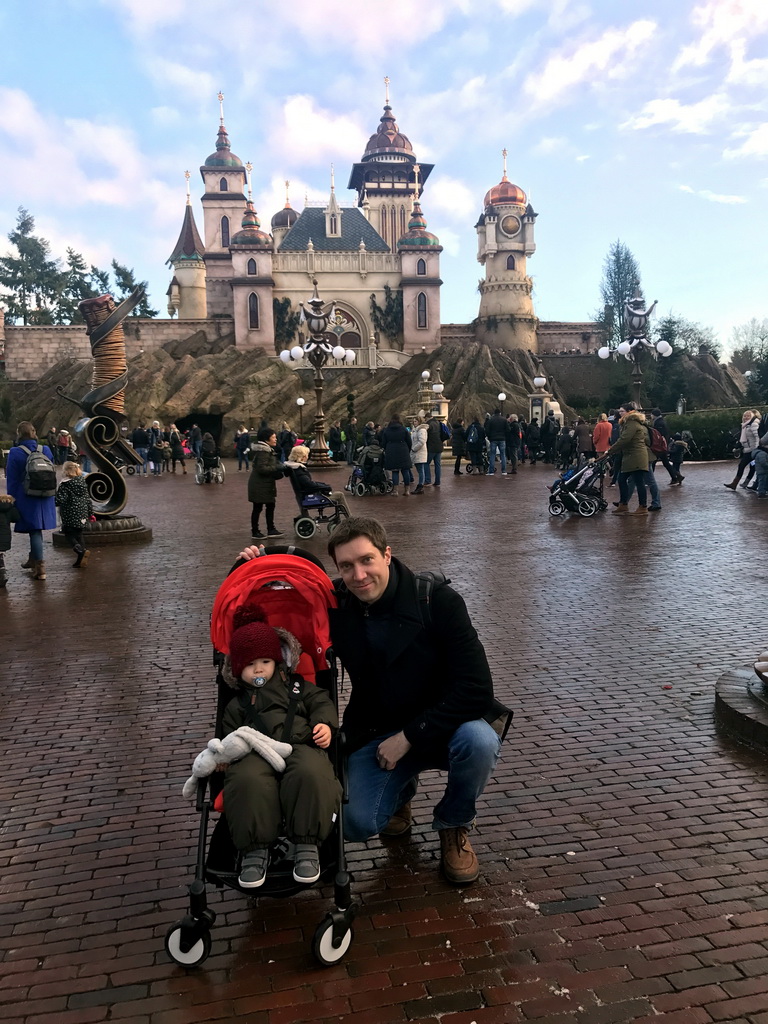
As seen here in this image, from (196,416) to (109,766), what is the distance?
4888cm

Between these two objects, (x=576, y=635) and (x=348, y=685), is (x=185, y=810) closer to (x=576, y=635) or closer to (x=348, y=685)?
(x=348, y=685)

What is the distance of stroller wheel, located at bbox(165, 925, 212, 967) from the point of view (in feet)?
8.84

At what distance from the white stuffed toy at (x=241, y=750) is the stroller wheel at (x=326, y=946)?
0.54 metres

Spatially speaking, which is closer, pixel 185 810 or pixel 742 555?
pixel 185 810

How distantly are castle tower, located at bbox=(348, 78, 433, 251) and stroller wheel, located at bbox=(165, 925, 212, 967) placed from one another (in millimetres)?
73775

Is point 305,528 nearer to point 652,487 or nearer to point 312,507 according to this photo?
point 312,507

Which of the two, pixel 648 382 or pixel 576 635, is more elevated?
pixel 648 382

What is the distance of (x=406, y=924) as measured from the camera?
292 cm

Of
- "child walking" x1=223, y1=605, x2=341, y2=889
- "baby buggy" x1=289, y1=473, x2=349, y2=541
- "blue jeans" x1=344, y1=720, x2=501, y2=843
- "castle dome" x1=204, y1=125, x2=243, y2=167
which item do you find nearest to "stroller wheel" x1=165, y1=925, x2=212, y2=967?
"child walking" x1=223, y1=605, x2=341, y2=889

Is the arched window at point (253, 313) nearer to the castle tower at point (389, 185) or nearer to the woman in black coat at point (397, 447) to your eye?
the castle tower at point (389, 185)

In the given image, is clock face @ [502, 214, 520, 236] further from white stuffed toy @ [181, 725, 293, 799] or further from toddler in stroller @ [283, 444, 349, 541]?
white stuffed toy @ [181, 725, 293, 799]

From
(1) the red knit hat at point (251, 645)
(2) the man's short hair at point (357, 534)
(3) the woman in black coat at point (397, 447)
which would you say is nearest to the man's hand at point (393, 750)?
(1) the red knit hat at point (251, 645)

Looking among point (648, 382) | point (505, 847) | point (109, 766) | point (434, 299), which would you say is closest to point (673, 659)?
point (505, 847)

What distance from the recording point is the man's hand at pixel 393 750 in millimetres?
3113
